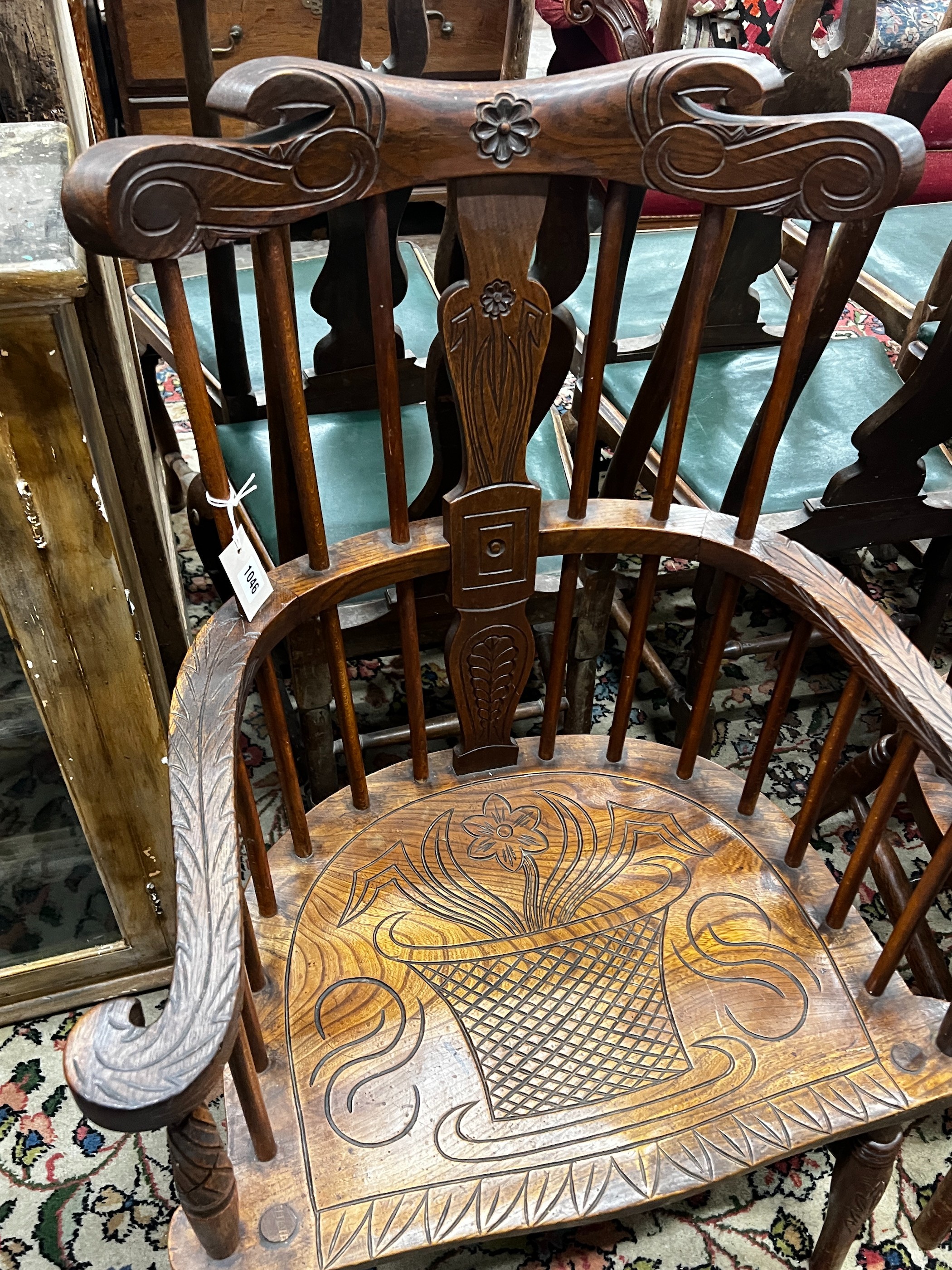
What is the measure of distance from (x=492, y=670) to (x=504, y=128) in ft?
1.75

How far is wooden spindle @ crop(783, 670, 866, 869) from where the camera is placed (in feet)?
3.02

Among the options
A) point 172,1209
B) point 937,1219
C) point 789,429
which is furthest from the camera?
point 789,429

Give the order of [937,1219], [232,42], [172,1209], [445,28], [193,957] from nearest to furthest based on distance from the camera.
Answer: [193,957]
[937,1219]
[172,1209]
[232,42]
[445,28]

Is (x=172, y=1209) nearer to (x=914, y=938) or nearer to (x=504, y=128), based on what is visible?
(x=914, y=938)

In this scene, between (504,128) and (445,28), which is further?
(445,28)

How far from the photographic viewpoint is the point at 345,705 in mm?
1004

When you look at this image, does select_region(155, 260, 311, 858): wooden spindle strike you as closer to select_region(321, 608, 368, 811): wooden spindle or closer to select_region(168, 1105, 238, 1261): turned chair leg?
select_region(321, 608, 368, 811): wooden spindle

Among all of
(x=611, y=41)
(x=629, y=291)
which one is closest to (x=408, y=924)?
(x=629, y=291)

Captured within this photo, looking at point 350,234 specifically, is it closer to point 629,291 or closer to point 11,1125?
point 629,291

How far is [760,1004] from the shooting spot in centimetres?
93

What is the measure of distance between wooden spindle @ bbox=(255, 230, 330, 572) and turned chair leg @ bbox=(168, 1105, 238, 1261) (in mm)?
477

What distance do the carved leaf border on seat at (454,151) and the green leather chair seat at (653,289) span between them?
0.92 meters

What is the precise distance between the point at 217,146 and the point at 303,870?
688mm

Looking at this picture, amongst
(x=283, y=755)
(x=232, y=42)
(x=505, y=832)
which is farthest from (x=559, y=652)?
(x=232, y=42)
